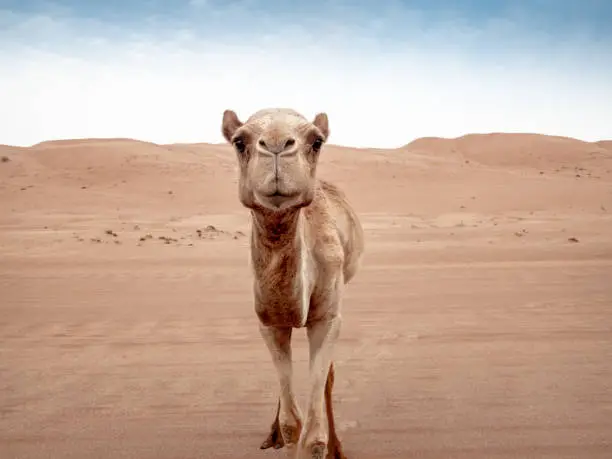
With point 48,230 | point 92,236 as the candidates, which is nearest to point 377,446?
point 92,236

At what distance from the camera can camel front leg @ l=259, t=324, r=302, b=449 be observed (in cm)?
383

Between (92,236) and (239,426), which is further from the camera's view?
(92,236)

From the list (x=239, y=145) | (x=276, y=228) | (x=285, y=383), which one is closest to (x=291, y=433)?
(x=285, y=383)

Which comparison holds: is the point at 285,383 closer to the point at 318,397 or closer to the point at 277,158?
the point at 318,397

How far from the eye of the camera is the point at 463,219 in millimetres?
23938

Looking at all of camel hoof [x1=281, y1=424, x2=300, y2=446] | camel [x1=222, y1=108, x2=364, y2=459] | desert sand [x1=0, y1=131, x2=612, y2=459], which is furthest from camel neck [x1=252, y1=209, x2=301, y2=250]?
desert sand [x1=0, y1=131, x2=612, y2=459]

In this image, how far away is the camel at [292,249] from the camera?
291 centimetres

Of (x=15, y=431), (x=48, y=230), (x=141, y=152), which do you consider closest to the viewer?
(x=15, y=431)

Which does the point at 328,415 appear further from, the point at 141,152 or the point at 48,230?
the point at 141,152

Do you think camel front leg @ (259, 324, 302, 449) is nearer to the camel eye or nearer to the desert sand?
the desert sand

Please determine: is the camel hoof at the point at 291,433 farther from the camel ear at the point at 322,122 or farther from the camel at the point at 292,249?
the camel ear at the point at 322,122

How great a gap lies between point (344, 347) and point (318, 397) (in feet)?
11.0

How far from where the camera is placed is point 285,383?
152 inches

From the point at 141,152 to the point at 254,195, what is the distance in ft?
153
